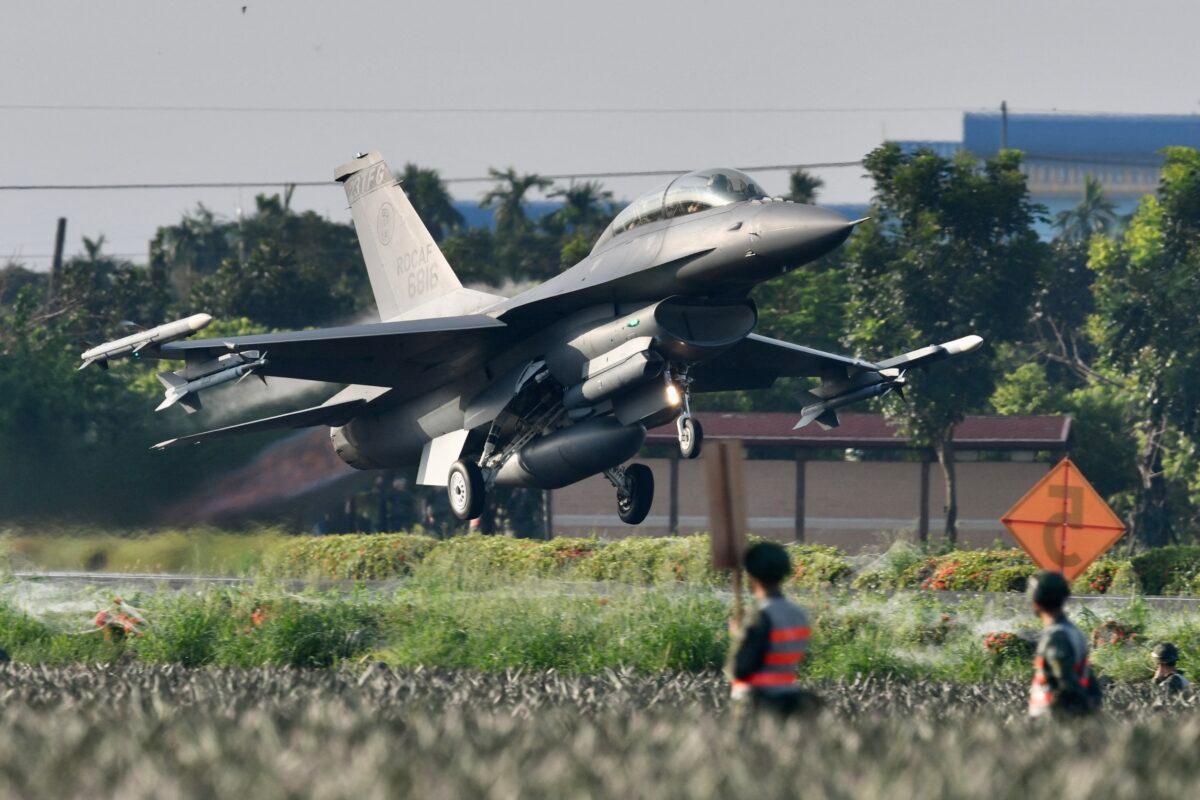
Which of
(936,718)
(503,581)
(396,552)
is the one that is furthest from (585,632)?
(396,552)

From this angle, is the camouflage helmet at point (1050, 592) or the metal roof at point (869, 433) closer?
the camouflage helmet at point (1050, 592)

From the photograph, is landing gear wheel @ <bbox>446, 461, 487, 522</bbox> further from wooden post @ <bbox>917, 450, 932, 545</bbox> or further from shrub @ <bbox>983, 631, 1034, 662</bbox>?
wooden post @ <bbox>917, 450, 932, 545</bbox>

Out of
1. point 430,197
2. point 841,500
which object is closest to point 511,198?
point 430,197

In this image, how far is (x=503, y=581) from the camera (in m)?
23.3

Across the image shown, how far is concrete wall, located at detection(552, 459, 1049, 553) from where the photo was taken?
168ft

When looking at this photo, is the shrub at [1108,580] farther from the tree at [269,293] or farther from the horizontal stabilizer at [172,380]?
the tree at [269,293]

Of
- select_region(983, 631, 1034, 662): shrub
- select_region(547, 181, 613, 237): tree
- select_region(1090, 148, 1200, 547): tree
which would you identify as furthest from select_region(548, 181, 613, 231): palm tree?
select_region(983, 631, 1034, 662): shrub

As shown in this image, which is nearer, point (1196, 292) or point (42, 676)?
point (42, 676)

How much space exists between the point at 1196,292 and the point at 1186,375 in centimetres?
243

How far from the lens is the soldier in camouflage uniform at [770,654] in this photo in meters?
9.60

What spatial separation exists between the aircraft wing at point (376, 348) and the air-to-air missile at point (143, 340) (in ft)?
3.38

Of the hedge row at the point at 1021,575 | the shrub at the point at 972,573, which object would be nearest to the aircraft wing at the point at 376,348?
the hedge row at the point at 1021,575

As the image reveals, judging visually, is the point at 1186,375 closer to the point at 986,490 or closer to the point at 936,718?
the point at 986,490

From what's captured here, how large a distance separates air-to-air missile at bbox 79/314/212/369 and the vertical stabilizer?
7.85 m
